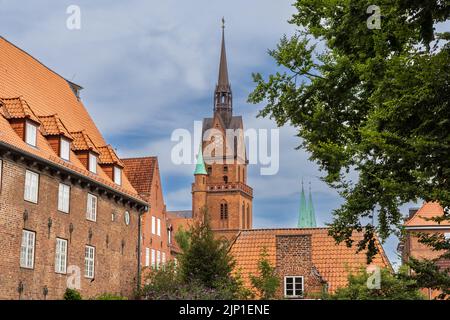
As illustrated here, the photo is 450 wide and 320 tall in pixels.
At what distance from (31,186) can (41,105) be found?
6.93m

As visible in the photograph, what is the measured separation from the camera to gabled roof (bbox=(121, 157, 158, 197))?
48.5 metres

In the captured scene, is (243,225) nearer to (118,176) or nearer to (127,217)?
(127,217)

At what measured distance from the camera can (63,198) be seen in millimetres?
29000

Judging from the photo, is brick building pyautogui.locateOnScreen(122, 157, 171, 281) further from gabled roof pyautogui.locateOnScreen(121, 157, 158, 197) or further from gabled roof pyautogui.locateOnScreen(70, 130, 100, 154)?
gabled roof pyautogui.locateOnScreen(70, 130, 100, 154)

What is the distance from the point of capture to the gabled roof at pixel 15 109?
27.2 m

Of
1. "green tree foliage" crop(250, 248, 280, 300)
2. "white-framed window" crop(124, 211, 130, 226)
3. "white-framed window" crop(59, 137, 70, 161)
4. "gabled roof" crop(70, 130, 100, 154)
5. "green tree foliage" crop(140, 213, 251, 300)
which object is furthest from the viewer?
"white-framed window" crop(124, 211, 130, 226)

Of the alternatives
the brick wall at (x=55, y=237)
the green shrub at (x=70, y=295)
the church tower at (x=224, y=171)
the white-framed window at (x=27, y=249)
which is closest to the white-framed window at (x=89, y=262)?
the brick wall at (x=55, y=237)

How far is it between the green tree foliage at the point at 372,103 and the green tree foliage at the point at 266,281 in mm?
14408

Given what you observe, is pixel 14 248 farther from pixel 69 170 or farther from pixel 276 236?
pixel 276 236

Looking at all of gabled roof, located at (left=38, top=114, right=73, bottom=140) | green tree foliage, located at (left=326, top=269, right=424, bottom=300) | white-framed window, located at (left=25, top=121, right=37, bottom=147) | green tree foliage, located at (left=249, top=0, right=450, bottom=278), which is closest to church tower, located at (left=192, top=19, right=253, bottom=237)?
green tree foliage, located at (left=326, top=269, right=424, bottom=300)

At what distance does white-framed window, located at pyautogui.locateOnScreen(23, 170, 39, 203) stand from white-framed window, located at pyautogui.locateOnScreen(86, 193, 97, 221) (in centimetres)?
455

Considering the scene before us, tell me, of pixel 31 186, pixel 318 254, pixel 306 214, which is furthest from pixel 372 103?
pixel 306 214

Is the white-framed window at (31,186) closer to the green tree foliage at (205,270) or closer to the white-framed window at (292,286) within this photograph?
the green tree foliage at (205,270)

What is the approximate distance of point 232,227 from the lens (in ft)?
396
